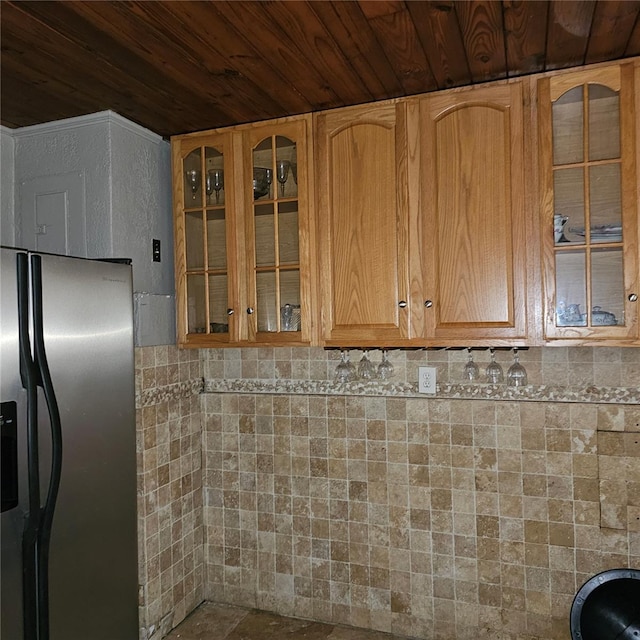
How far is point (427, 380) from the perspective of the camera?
86.5 inches

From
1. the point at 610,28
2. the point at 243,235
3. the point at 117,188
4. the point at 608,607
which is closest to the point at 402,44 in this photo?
the point at 610,28

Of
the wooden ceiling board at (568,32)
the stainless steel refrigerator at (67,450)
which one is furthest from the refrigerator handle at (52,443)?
the wooden ceiling board at (568,32)

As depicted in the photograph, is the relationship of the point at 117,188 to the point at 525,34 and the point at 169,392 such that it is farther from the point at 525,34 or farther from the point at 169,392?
the point at 525,34

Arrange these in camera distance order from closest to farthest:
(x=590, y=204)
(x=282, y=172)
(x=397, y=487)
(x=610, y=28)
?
(x=610, y=28), (x=590, y=204), (x=282, y=172), (x=397, y=487)

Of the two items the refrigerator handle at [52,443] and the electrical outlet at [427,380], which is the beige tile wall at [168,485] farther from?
the electrical outlet at [427,380]

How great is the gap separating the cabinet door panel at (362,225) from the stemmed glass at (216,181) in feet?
1.43

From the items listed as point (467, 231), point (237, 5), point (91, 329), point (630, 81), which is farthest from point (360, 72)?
point (91, 329)

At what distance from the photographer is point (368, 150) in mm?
2002

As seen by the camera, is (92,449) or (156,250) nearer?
(92,449)

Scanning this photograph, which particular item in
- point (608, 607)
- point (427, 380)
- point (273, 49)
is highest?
point (273, 49)

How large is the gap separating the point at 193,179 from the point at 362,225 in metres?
0.77

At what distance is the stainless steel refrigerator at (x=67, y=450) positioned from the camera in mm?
1392

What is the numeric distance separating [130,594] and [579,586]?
1.62 m

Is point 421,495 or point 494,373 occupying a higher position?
point 494,373
